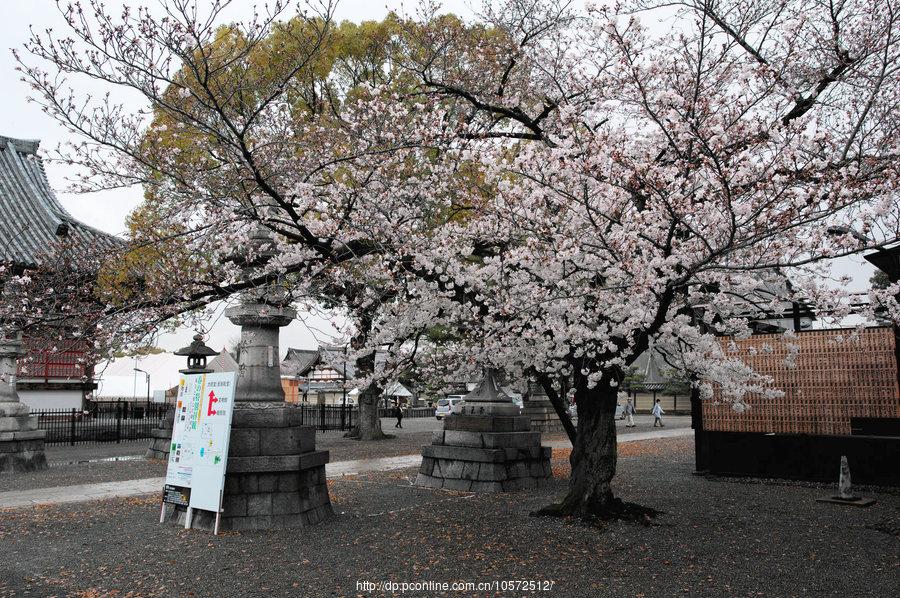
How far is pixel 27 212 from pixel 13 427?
8456mm

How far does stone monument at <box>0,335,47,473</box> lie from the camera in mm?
13789

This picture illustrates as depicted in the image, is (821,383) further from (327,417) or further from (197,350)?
(327,417)

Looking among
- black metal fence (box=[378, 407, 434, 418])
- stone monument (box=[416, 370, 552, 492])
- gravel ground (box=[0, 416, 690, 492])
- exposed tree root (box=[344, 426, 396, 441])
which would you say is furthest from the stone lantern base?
black metal fence (box=[378, 407, 434, 418])

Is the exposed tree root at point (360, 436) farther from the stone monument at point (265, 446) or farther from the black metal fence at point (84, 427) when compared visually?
the stone monument at point (265, 446)

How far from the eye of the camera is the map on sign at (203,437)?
25.5 feet

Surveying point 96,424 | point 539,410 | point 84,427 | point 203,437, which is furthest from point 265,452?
point 96,424

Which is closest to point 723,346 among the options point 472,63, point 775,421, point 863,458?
point 775,421

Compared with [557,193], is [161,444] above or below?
below

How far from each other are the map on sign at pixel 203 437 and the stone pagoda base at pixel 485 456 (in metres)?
4.73

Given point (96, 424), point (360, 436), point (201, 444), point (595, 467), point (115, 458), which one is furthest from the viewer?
point (96, 424)

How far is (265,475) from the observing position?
26.8 feet

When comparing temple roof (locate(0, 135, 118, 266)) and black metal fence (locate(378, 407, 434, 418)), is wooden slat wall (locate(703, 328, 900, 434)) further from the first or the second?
black metal fence (locate(378, 407, 434, 418))

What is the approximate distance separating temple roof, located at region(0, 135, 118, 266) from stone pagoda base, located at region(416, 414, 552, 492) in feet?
34.4

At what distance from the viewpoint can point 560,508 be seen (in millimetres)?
8633
